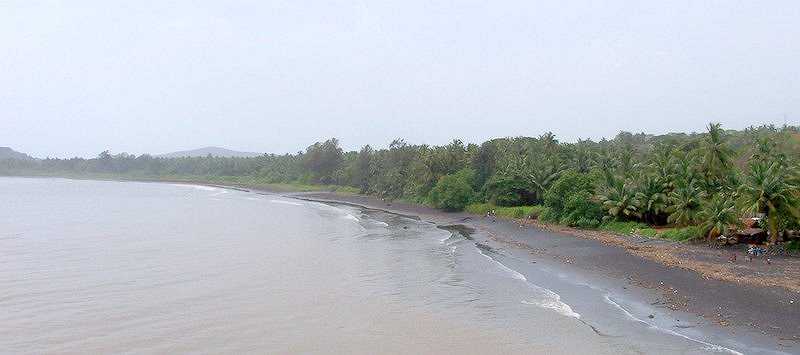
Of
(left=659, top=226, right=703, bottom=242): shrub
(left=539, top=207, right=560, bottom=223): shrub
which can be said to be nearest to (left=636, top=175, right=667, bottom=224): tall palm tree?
(left=659, top=226, right=703, bottom=242): shrub

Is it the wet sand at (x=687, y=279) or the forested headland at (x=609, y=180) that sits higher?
the forested headland at (x=609, y=180)

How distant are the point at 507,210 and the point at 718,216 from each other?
2477 cm

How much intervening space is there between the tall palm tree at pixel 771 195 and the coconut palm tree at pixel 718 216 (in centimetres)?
169

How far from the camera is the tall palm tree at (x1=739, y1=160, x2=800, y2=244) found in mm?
30805

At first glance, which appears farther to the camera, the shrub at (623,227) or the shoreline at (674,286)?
the shrub at (623,227)

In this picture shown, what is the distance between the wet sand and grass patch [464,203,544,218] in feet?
22.7

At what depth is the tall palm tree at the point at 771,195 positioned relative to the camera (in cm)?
3080

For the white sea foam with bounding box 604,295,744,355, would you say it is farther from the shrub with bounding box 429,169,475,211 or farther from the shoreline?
the shrub with bounding box 429,169,475,211

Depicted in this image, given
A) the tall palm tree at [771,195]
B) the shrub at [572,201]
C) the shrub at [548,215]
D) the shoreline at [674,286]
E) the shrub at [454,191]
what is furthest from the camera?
the shrub at [454,191]

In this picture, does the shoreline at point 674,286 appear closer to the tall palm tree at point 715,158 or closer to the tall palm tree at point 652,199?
the tall palm tree at point 652,199

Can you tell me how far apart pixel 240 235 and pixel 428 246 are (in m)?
15.3

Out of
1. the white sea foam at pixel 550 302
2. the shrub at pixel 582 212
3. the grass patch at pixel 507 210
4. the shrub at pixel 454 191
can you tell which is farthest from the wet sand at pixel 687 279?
the shrub at pixel 454 191

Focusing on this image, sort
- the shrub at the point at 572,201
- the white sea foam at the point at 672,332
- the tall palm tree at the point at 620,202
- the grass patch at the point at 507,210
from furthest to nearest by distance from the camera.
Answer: the grass patch at the point at 507,210 < the shrub at the point at 572,201 < the tall palm tree at the point at 620,202 < the white sea foam at the point at 672,332

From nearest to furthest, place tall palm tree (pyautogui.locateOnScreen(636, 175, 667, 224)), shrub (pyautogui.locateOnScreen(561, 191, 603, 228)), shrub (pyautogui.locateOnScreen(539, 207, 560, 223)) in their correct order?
tall palm tree (pyautogui.locateOnScreen(636, 175, 667, 224)), shrub (pyautogui.locateOnScreen(561, 191, 603, 228)), shrub (pyautogui.locateOnScreen(539, 207, 560, 223))
